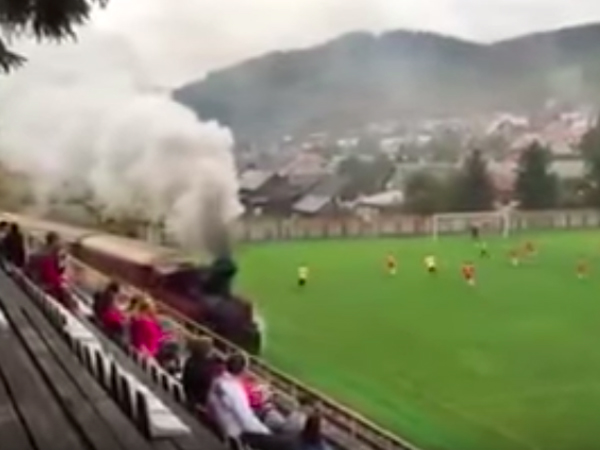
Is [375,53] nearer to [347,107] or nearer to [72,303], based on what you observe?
[347,107]

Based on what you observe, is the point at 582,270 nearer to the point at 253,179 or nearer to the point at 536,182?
the point at 536,182

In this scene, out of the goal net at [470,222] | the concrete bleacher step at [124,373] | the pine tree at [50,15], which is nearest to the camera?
the pine tree at [50,15]

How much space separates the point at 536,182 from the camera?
6.07 ft

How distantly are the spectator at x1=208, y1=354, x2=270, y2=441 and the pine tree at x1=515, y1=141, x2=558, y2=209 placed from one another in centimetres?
45

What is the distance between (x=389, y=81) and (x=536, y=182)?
248mm

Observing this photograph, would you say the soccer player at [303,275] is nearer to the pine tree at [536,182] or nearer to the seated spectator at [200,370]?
the seated spectator at [200,370]

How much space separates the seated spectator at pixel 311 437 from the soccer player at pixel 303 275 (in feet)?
0.67

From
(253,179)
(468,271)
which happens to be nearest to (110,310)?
(253,179)

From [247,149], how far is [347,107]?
0.15m

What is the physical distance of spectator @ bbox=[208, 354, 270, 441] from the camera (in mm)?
1779

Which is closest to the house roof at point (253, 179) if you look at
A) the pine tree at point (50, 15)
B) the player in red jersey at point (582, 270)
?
the player in red jersey at point (582, 270)

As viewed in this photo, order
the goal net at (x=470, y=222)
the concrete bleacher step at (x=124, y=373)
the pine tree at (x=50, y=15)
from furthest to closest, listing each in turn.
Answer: the goal net at (x=470, y=222) < the concrete bleacher step at (x=124, y=373) < the pine tree at (x=50, y=15)

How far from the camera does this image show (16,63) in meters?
1.17

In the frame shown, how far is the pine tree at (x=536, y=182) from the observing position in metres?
1.84
